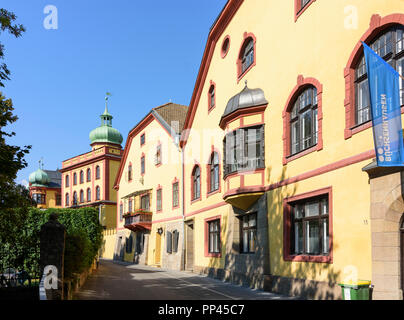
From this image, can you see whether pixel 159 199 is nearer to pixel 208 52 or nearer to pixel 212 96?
pixel 212 96

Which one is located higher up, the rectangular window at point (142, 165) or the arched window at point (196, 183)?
the rectangular window at point (142, 165)

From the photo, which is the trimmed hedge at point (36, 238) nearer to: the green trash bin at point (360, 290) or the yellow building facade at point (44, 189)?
the green trash bin at point (360, 290)

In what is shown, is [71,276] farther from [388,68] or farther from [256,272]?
[388,68]

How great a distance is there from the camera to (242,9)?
2025cm

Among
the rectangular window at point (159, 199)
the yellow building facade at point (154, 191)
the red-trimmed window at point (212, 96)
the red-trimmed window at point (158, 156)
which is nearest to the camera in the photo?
the red-trimmed window at point (212, 96)

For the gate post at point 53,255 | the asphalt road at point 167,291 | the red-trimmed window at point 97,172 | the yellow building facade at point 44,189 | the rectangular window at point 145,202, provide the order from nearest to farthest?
the gate post at point 53,255
the asphalt road at point 167,291
the rectangular window at point 145,202
the red-trimmed window at point 97,172
the yellow building facade at point 44,189

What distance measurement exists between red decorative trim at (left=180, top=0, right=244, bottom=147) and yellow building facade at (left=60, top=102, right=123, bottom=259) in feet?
81.6

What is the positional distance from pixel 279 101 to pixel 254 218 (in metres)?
5.22

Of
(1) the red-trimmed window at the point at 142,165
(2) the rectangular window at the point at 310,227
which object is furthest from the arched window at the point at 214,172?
(1) the red-trimmed window at the point at 142,165

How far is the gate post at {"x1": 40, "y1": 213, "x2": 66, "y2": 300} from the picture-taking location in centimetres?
1039

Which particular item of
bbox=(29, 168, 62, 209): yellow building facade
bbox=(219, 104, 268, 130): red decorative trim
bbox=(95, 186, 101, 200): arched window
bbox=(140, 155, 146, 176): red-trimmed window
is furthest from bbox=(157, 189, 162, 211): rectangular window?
bbox=(29, 168, 62, 209): yellow building facade

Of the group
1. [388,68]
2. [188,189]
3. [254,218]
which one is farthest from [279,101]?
[188,189]

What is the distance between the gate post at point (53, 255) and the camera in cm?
1039

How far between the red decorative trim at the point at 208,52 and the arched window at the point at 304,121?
7724mm
